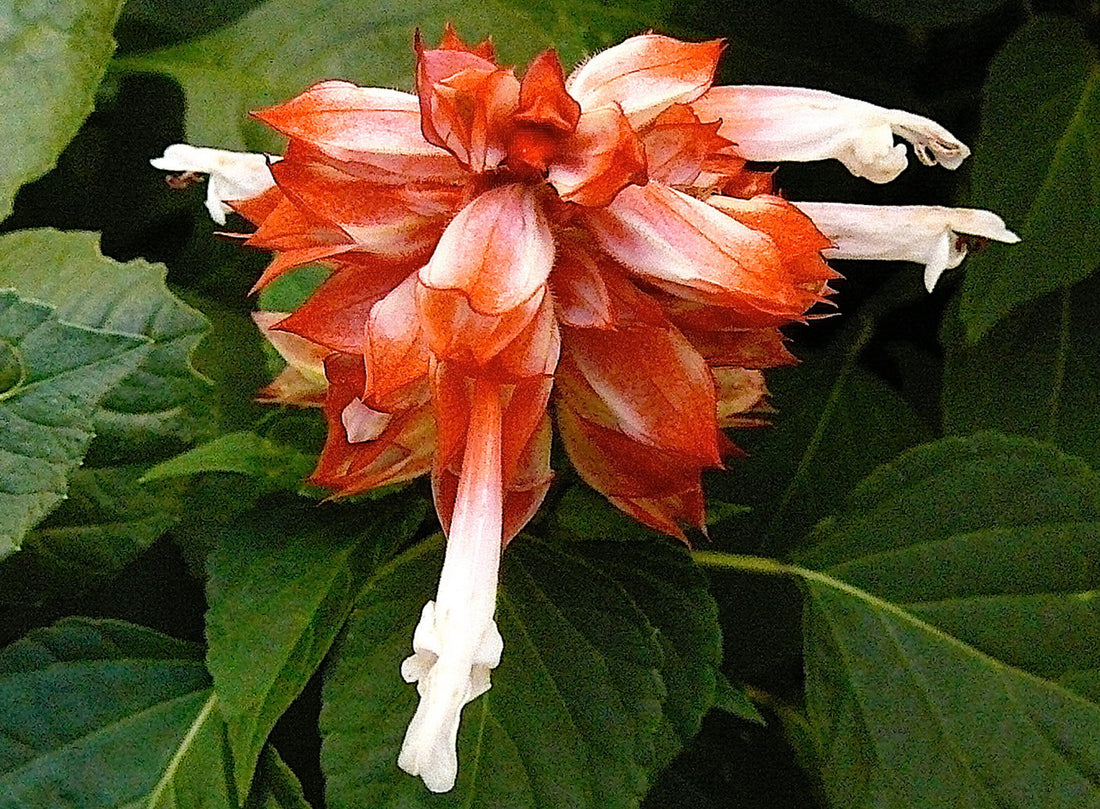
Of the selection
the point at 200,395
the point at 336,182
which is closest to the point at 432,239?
the point at 336,182

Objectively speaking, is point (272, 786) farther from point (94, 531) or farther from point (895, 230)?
point (895, 230)

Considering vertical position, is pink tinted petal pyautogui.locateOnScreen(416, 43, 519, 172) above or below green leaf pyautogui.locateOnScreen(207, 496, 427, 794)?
above

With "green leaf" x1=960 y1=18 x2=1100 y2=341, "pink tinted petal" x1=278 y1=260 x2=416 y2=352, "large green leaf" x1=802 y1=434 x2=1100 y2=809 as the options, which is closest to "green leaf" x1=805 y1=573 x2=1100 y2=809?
"large green leaf" x1=802 y1=434 x2=1100 y2=809

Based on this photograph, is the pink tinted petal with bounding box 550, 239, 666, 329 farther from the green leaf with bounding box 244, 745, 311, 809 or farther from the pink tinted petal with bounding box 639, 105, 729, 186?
the green leaf with bounding box 244, 745, 311, 809

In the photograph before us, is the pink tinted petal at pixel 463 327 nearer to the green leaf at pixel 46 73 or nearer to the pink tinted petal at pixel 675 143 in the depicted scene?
the pink tinted petal at pixel 675 143

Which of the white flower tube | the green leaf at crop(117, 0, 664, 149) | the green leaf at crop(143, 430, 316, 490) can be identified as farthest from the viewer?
the green leaf at crop(117, 0, 664, 149)

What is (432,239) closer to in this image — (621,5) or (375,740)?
(375,740)

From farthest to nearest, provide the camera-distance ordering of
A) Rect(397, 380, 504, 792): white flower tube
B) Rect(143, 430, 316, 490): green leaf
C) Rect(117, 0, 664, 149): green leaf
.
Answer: Rect(117, 0, 664, 149): green leaf, Rect(143, 430, 316, 490): green leaf, Rect(397, 380, 504, 792): white flower tube

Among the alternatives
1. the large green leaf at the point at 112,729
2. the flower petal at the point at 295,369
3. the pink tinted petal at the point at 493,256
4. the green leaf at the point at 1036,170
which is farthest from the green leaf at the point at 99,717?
the green leaf at the point at 1036,170
